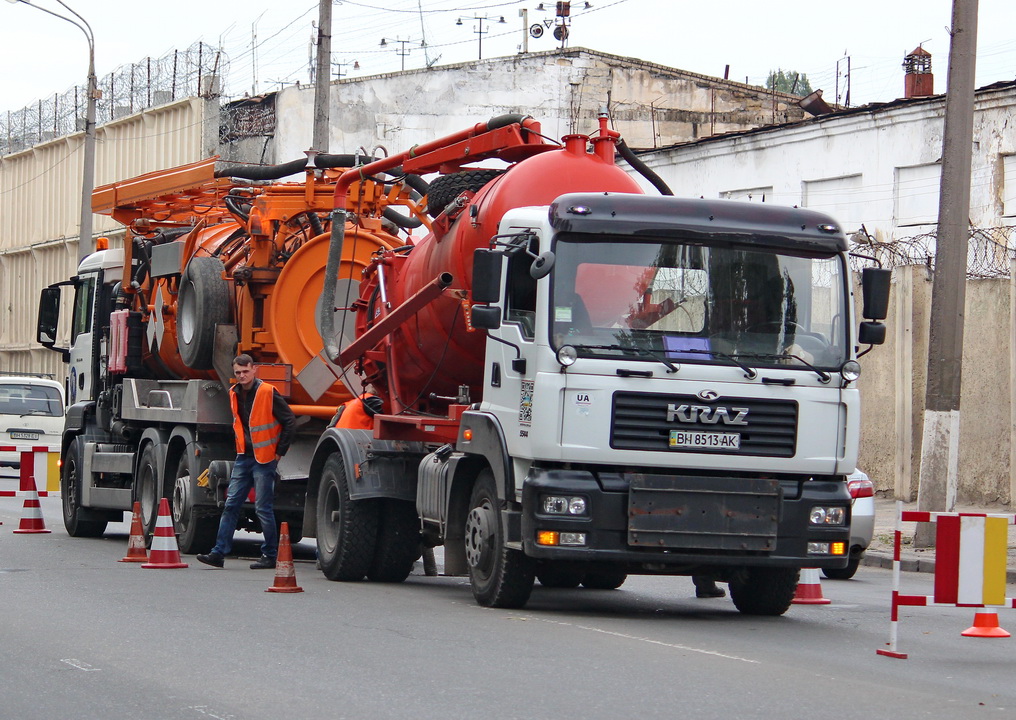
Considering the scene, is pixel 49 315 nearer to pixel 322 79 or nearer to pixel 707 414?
pixel 322 79

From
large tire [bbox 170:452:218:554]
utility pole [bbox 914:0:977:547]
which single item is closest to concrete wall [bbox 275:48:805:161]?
utility pole [bbox 914:0:977:547]

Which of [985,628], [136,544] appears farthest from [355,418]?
[985,628]

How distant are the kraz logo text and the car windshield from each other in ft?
74.3

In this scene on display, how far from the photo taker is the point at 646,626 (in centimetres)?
1042

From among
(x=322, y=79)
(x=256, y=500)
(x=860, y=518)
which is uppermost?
(x=322, y=79)

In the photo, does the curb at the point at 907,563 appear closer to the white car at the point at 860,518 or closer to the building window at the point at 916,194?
the white car at the point at 860,518

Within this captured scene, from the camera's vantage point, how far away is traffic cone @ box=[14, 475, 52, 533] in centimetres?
1880

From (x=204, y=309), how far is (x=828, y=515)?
735cm

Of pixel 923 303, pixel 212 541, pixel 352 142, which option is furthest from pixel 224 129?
pixel 212 541

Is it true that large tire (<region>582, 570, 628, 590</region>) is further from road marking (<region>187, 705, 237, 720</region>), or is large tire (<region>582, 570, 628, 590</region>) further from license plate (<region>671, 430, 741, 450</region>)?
road marking (<region>187, 705, 237, 720</region>)

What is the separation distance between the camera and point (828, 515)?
10641mm

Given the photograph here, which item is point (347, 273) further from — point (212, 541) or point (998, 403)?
point (998, 403)

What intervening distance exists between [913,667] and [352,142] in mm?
36761

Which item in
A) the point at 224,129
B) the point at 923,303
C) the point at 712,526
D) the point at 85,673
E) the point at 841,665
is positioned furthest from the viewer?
the point at 224,129
